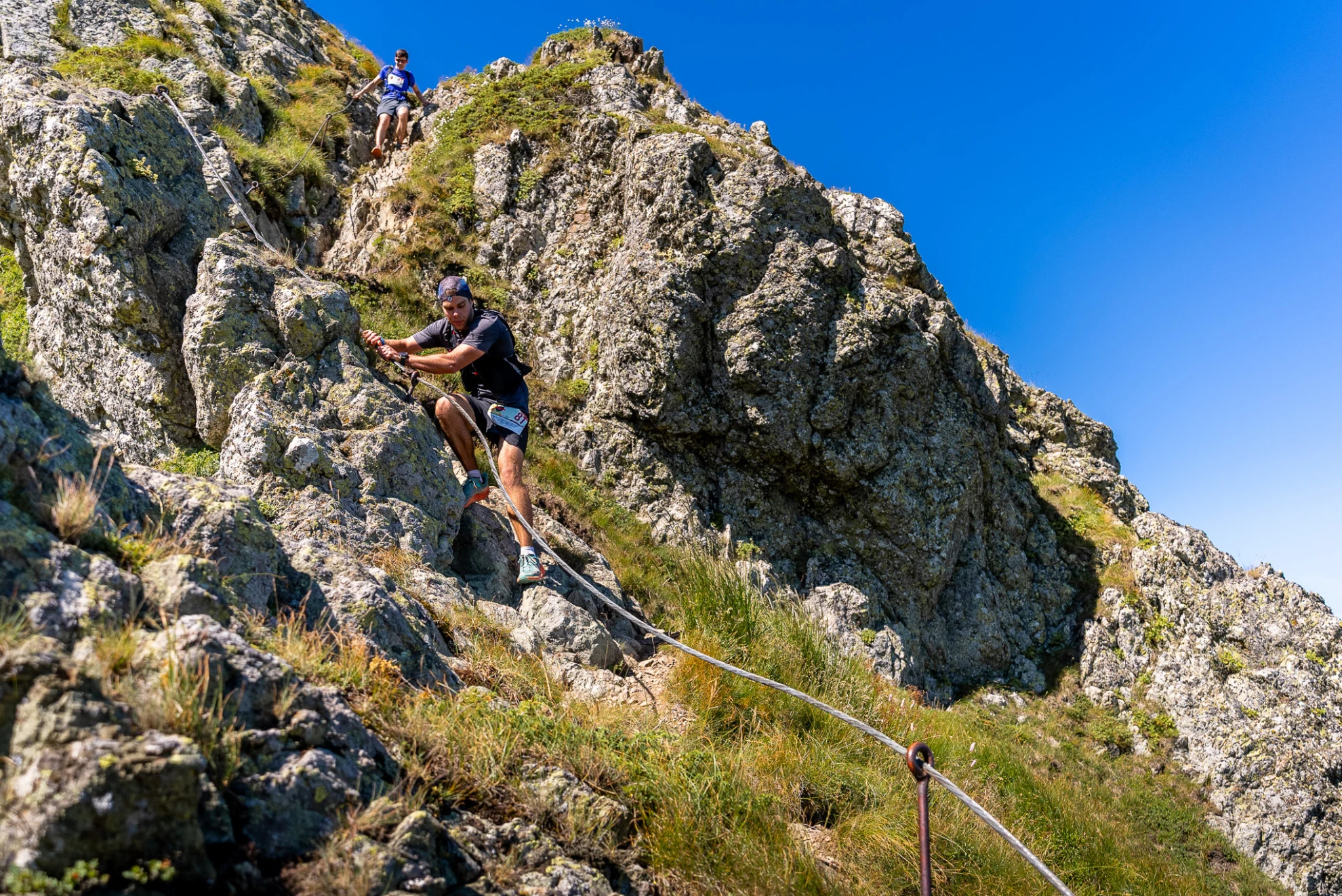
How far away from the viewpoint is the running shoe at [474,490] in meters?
8.51

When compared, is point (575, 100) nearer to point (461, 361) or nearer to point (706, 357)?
point (706, 357)

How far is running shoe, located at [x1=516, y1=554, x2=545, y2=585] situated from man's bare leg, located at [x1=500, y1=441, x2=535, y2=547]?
0.22 meters

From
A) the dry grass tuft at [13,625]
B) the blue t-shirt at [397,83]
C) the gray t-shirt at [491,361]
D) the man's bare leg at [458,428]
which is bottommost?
the dry grass tuft at [13,625]

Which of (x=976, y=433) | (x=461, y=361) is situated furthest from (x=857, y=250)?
(x=461, y=361)

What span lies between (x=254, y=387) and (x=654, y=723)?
509 cm

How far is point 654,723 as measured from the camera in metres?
6.14

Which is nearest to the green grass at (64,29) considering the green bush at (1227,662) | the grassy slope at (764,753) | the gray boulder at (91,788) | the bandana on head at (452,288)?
the grassy slope at (764,753)

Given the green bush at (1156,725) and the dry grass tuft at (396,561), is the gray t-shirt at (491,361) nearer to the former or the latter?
the dry grass tuft at (396,561)

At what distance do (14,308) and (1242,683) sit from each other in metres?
18.6

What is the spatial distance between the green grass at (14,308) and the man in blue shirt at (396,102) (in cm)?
831

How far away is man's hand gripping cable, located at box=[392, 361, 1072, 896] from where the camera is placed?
4.67m

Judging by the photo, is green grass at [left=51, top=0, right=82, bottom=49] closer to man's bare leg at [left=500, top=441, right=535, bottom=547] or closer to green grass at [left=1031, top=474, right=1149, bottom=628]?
man's bare leg at [left=500, top=441, right=535, bottom=547]

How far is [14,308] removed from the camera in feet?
30.3

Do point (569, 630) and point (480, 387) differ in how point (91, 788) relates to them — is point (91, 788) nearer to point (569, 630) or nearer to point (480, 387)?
point (569, 630)
